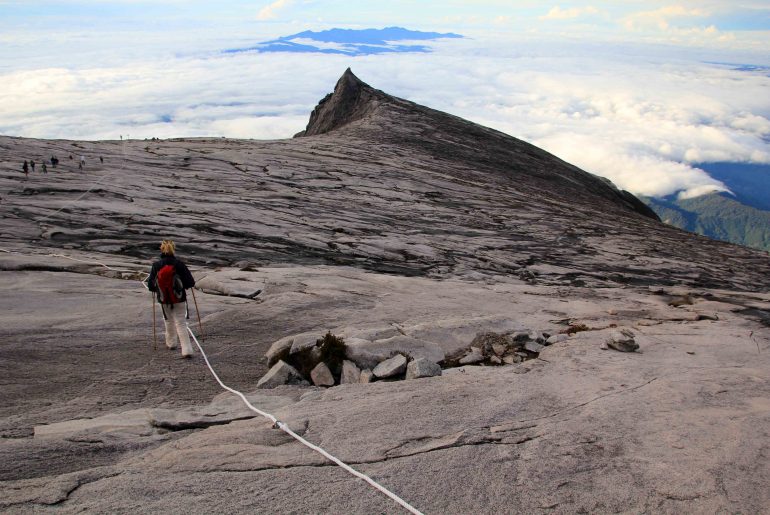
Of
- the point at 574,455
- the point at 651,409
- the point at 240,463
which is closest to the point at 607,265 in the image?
the point at 651,409

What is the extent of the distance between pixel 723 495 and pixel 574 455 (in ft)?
6.11

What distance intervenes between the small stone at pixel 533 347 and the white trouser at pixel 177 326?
7.83 metres

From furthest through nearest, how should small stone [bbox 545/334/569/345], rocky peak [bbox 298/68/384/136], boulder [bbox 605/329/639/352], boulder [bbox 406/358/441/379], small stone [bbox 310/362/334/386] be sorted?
1. rocky peak [bbox 298/68/384/136]
2. small stone [bbox 545/334/569/345]
3. boulder [bbox 605/329/639/352]
4. small stone [bbox 310/362/334/386]
5. boulder [bbox 406/358/441/379]

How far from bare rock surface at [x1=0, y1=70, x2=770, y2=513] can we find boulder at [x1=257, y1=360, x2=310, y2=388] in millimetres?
340

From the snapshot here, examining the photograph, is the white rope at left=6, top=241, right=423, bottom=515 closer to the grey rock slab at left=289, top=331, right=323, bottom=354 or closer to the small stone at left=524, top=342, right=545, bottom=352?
the grey rock slab at left=289, top=331, right=323, bottom=354

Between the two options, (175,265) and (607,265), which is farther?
(607,265)

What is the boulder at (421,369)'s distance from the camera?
38.2ft

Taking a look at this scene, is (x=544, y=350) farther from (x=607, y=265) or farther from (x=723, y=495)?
(x=607, y=265)

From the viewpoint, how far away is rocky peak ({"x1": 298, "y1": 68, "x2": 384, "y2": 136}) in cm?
6694

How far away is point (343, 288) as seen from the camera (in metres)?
18.1

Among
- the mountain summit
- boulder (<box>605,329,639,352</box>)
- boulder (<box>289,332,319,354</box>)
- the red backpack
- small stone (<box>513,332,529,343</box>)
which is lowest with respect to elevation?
small stone (<box>513,332,529,343</box>)

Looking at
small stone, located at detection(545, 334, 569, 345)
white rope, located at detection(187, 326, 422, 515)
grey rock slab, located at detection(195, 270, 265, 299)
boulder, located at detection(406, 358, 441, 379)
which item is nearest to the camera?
white rope, located at detection(187, 326, 422, 515)

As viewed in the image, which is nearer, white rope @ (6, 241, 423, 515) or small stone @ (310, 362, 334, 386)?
white rope @ (6, 241, 423, 515)

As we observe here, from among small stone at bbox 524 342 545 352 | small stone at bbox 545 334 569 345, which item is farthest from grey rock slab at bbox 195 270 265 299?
small stone at bbox 545 334 569 345
